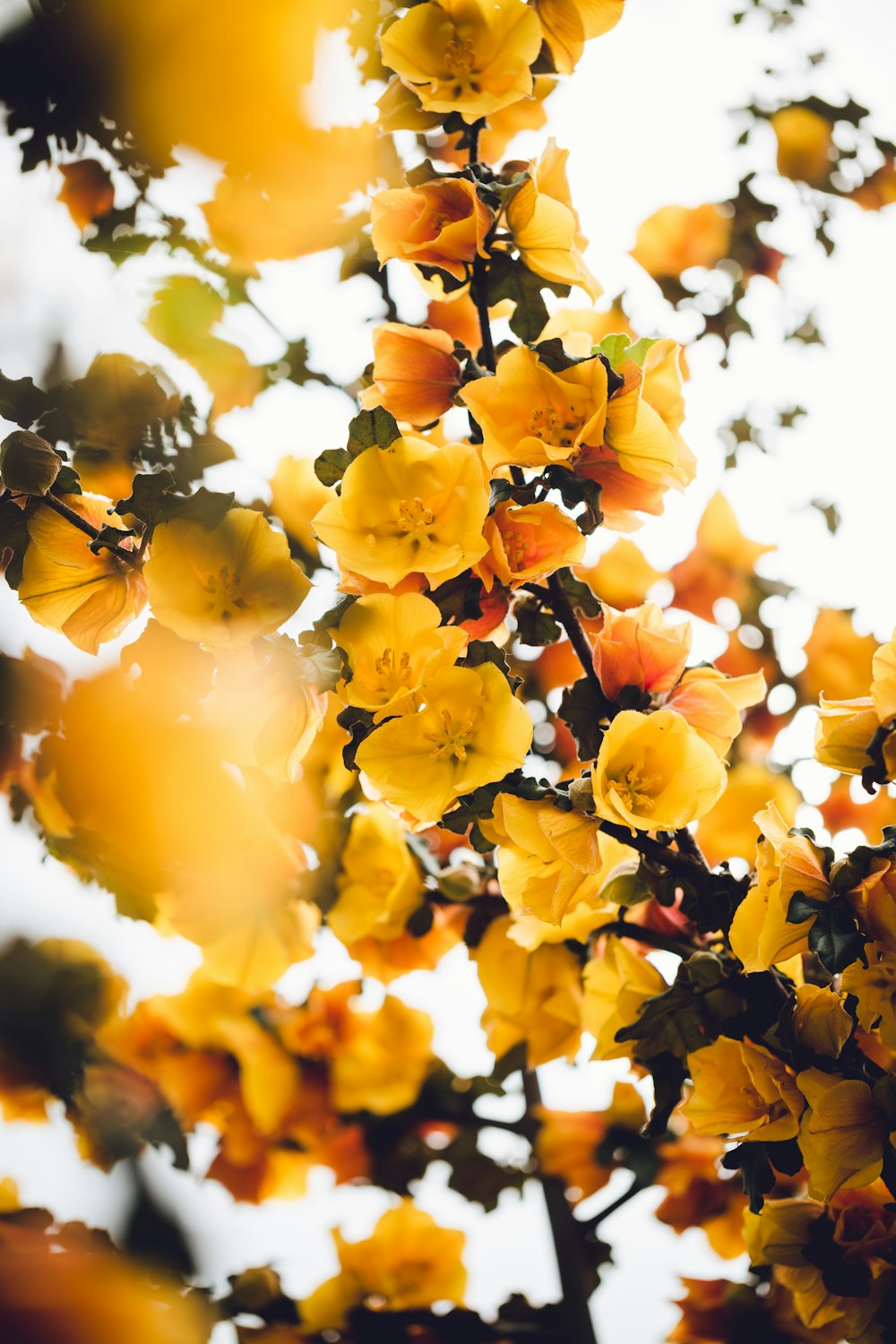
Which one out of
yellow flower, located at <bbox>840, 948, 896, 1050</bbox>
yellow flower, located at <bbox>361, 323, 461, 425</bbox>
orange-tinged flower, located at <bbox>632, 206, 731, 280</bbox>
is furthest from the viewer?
orange-tinged flower, located at <bbox>632, 206, 731, 280</bbox>

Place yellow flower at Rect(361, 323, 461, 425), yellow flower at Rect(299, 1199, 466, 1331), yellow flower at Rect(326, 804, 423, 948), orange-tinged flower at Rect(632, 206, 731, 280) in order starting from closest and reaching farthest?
yellow flower at Rect(361, 323, 461, 425) → yellow flower at Rect(326, 804, 423, 948) → yellow flower at Rect(299, 1199, 466, 1331) → orange-tinged flower at Rect(632, 206, 731, 280)

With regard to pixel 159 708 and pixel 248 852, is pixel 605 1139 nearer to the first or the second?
pixel 248 852

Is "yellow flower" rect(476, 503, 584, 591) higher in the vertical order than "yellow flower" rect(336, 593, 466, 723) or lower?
higher

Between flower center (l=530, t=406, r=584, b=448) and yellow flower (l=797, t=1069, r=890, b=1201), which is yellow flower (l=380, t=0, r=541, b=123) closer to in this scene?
flower center (l=530, t=406, r=584, b=448)

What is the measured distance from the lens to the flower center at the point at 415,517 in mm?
409

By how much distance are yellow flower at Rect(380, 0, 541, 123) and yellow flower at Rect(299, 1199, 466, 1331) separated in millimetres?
723

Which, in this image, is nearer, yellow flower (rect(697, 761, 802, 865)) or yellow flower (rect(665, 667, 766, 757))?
yellow flower (rect(665, 667, 766, 757))

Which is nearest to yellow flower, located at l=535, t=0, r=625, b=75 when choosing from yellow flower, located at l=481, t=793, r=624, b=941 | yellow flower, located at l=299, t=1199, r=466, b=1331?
Result: yellow flower, located at l=481, t=793, r=624, b=941

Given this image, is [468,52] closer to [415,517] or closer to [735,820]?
[415,517]

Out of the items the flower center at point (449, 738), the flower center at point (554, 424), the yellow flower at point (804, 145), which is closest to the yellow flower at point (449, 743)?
the flower center at point (449, 738)

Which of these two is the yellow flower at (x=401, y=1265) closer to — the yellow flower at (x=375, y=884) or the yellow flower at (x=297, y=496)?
the yellow flower at (x=375, y=884)

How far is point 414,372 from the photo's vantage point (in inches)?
18.3

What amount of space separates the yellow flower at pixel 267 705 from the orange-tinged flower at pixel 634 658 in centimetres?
12

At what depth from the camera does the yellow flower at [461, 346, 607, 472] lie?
15.8 inches
